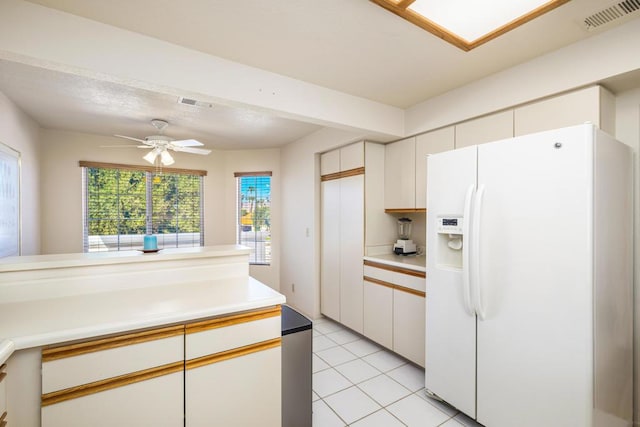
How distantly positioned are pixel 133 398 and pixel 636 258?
3.03 meters

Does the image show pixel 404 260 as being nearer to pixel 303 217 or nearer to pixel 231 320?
pixel 303 217

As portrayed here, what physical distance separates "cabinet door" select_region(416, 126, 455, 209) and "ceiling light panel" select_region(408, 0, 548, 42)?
1.06 metres

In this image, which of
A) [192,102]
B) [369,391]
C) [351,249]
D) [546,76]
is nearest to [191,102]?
[192,102]

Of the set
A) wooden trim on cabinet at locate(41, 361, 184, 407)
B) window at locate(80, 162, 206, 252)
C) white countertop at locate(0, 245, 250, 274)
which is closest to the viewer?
wooden trim on cabinet at locate(41, 361, 184, 407)

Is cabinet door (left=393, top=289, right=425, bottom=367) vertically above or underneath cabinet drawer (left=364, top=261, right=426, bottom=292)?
underneath

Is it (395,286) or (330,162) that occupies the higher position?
(330,162)

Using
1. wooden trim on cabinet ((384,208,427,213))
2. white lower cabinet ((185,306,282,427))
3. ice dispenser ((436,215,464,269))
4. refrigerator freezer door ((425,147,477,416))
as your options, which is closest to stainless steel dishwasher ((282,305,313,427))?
white lower cabinet ((185,306,282,427))

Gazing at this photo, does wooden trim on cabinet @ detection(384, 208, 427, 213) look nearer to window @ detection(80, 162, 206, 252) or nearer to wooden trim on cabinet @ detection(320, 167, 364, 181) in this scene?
wooden trim on cabinet @ detection(320, 167, 364, 181)

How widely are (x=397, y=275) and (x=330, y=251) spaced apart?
117 cm

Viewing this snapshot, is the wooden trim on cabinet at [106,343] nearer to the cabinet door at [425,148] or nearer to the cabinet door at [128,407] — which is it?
the cabinet door at [128,407]

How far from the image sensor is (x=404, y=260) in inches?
115

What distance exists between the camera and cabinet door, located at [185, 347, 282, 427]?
4.64 ft

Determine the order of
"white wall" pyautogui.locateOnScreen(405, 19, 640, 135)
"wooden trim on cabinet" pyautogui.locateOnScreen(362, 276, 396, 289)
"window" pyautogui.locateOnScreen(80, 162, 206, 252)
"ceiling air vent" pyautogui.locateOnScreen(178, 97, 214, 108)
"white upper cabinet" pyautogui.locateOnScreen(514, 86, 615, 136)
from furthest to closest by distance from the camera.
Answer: "window" pyautogui.locateOnScreen(80, 162, 206, 252)
"wooden trim on cabinet" pyautogui.locateOnScreen(362, 276, 396, 289)
"ceiling air vent" pyautogui.locateOnScreen(178, 97, 214, 108)
"white upper cabinet" pyautogui.locateOnScreen(514, 86, 615, 136)
"white wall" pyautogui.locateOnScreen(405, 19, 640, 135)

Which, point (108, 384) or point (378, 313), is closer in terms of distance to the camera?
point (108, 384)
